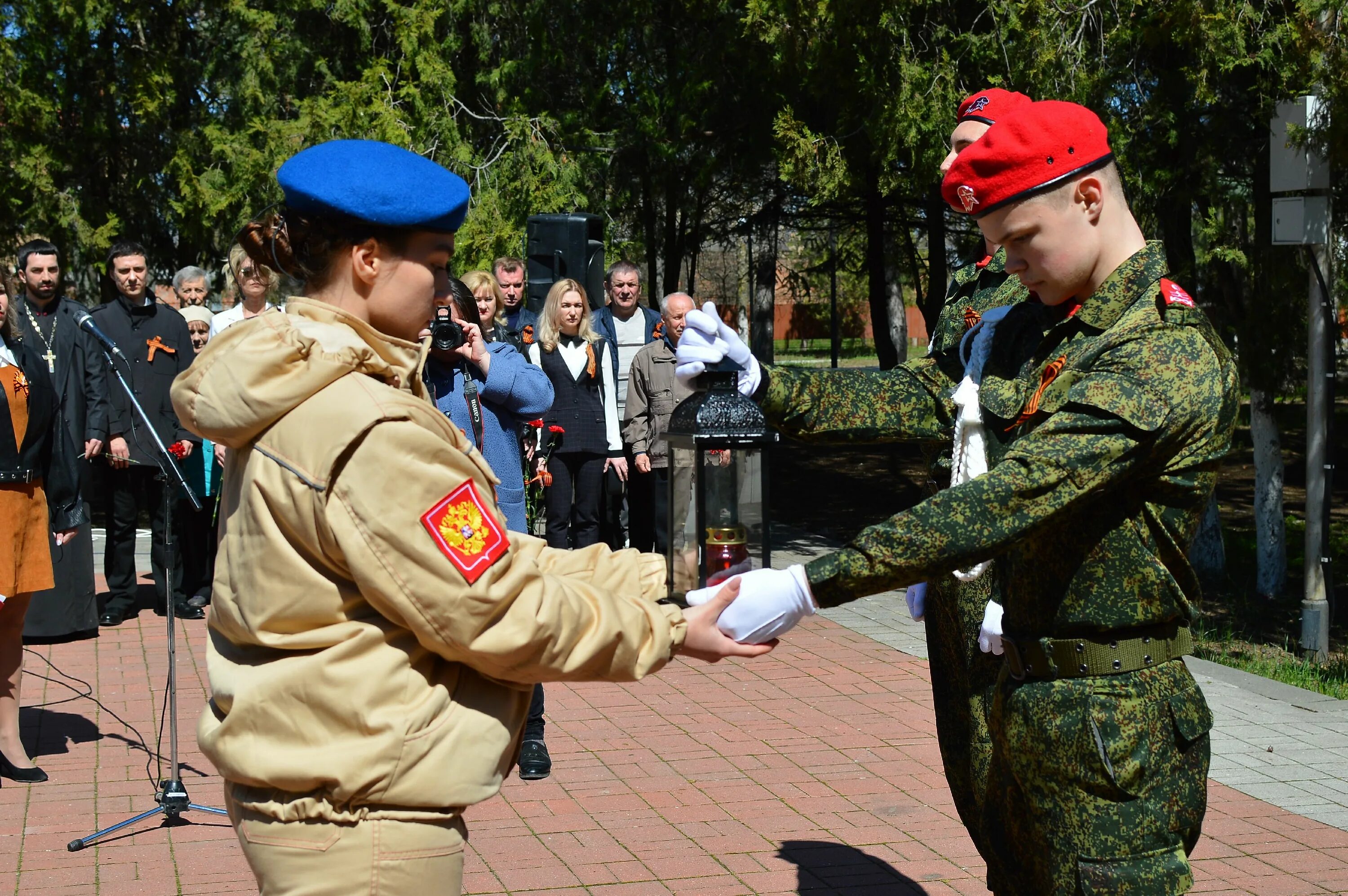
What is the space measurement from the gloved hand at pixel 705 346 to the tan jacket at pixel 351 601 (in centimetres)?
102

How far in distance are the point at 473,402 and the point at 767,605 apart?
3326mm

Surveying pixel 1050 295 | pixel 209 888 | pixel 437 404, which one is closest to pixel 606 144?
pixel 437 404

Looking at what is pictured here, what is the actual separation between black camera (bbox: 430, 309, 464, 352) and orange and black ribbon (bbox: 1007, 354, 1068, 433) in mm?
3025

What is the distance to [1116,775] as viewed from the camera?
2.79m

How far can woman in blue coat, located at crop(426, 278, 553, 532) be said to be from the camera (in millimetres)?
5738

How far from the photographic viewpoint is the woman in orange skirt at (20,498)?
5945 millimetres

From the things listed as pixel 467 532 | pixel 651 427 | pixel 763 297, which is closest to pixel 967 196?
pixel 467 532

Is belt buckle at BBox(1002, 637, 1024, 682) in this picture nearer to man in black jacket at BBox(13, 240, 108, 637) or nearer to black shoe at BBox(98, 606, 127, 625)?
man in black jacket at BBox(13, 240, 108, 637)

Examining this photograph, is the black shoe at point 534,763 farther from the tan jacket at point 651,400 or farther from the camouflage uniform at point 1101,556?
the tan jacket at point 651,400

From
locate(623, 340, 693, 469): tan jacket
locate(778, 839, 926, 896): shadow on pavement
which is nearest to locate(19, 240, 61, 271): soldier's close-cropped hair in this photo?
locate(623, 340, 693, 469): tan jacket

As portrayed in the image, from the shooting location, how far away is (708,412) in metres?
3.29

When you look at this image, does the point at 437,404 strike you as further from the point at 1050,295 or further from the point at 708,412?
the point at 1050,295

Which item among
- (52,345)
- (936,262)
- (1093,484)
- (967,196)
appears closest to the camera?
(1093,484)

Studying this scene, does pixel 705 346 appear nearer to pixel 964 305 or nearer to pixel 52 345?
pixel 964 305
